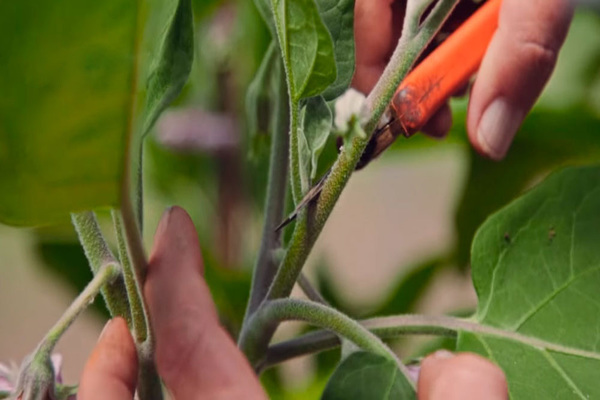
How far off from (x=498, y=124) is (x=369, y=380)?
14cm

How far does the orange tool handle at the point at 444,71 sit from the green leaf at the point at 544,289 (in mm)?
68

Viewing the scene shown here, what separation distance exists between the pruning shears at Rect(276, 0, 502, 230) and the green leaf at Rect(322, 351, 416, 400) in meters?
0.06

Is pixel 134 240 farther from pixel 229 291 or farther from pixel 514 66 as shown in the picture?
pixel 229 291

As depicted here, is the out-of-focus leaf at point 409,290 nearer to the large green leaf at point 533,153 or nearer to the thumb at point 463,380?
the large green leaf at point 533,153

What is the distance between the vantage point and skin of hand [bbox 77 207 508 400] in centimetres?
21

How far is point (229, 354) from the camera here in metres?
0.21

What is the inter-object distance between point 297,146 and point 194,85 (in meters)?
0.44

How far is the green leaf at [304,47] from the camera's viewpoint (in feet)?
0.73

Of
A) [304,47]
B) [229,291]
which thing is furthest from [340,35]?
[229,291]

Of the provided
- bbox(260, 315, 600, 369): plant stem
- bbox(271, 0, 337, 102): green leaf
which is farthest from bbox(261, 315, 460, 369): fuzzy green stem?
bbox(271, 0, 337, 102): green leaf

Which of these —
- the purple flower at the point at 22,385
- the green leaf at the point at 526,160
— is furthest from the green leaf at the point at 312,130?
the green leaf at the point at 526,160

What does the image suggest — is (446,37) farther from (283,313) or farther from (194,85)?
(194,85)

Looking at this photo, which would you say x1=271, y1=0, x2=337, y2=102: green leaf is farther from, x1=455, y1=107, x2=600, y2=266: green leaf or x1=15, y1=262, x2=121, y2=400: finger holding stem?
x1=455, y1=107, x2=600, y2=266: green leaf

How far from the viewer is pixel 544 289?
12.5 inches
